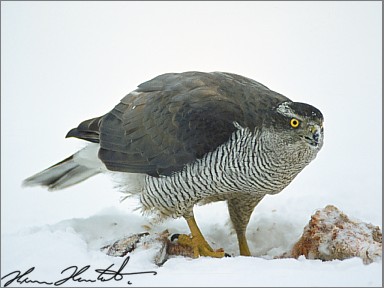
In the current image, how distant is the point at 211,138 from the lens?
4.80 m

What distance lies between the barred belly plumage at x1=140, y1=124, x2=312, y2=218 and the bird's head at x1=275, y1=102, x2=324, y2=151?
133mm

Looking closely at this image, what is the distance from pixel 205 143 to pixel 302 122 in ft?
2.68

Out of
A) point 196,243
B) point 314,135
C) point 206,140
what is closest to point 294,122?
point 314,135

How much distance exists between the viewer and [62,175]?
20.3 feet

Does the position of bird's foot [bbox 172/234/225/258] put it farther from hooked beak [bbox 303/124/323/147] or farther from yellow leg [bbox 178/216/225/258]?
hooked beak [bbox 303/124/323/147]

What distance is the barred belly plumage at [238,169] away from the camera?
15.7ft

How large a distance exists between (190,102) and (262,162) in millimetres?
832

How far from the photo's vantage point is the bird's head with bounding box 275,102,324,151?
14.9 feet

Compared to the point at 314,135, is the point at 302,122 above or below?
above

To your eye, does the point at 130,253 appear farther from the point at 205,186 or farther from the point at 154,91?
the point at 154,91

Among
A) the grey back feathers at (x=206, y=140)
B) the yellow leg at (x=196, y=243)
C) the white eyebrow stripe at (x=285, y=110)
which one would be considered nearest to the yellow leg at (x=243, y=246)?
the yellow leg at (x=196, y=243)

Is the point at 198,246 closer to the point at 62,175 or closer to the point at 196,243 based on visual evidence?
the point at 196,243

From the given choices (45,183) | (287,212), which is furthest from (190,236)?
(45,183)

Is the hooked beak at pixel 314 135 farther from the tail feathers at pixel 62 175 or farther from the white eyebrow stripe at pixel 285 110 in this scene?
the tail feathers at pixel 62 175
